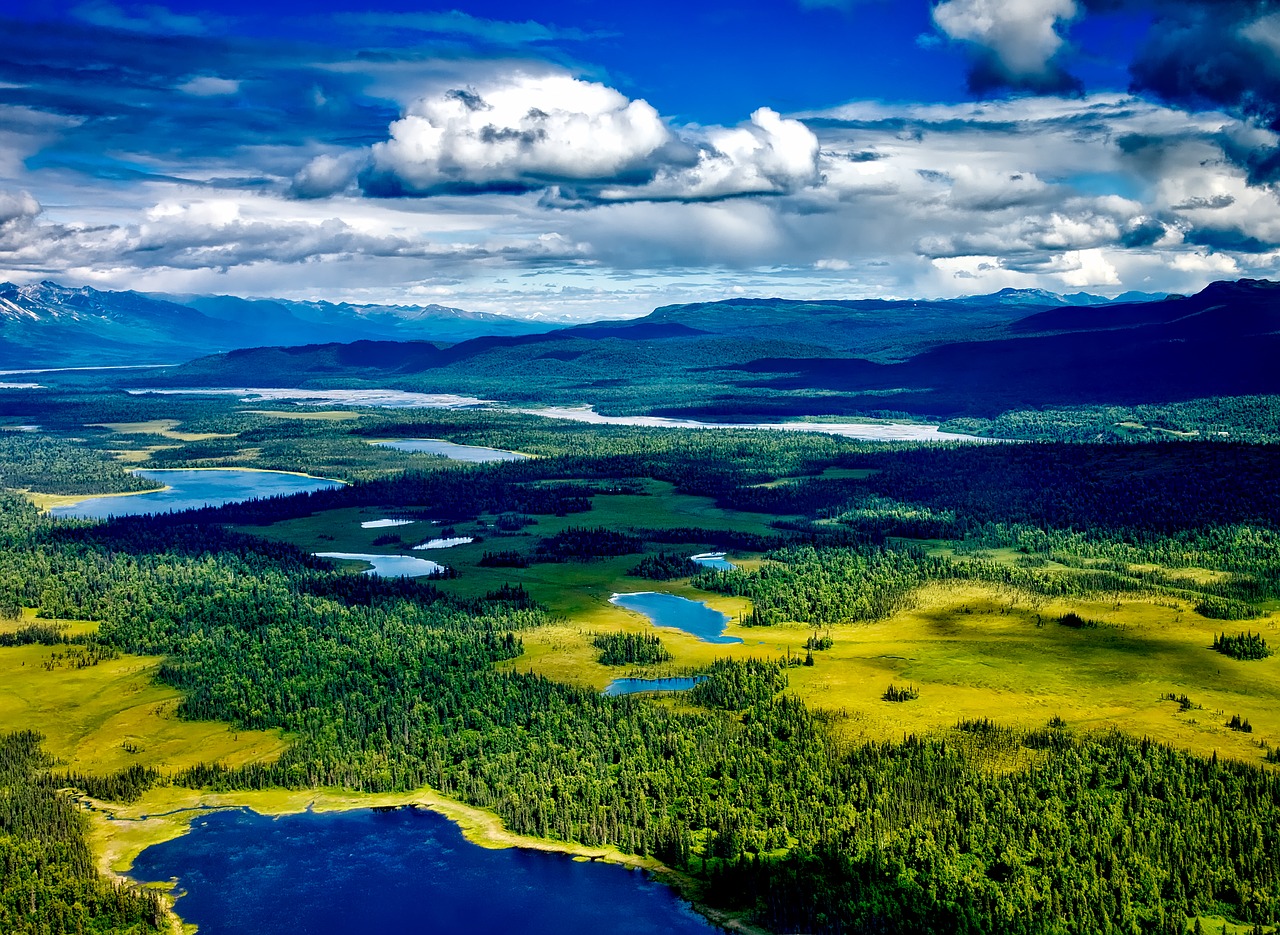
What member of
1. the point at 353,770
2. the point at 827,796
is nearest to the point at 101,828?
the point at 353,770

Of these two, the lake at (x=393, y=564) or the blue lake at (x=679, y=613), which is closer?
the blue lake at (x=679, y=613)

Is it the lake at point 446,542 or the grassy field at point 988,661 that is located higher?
the lake at point 446,542

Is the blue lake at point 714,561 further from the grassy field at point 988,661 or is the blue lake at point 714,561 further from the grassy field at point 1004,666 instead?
the grassy field at point 1004,666

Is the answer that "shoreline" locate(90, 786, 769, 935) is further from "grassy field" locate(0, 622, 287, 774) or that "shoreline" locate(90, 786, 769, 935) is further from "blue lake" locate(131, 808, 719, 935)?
"grassy field" locate(0, 622, 287, 774)

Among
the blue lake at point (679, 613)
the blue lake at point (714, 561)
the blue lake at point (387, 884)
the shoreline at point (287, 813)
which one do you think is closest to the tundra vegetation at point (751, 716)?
the shoreline at point (287, 813)

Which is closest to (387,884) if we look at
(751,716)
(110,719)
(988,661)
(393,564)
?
(751,716)

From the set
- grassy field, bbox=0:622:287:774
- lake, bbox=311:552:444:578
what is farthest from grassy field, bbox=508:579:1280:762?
lake, bbox=311:552:444:578

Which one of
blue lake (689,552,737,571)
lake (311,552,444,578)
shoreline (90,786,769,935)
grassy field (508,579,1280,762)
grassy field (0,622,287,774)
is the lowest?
shoreline (90,786,769,935)

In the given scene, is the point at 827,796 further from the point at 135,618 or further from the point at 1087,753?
the point at 135,618
